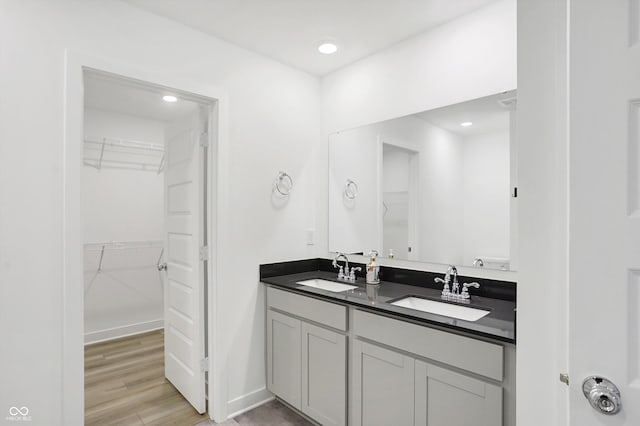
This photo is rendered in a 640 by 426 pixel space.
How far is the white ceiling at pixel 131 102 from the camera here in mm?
3178

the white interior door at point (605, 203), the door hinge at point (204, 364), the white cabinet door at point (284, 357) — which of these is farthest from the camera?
the door hinge at point (204, 364)

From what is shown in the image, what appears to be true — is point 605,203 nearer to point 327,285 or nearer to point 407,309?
point 407,309

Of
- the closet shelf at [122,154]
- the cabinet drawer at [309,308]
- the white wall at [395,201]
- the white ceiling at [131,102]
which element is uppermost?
the white ceiling at [131,102]

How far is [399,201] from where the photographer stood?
2414 mm

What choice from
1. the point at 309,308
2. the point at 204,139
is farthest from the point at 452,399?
the point at 204,139

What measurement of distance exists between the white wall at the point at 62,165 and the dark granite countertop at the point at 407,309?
0.30 m

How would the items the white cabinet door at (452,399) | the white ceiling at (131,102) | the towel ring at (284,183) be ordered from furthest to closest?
the white ceiling at (131,102) → the towel ring at (284,183) → the white cabinet door at (452,399)

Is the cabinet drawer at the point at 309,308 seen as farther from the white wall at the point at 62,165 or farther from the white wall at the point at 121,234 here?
the white wall at the point at 121,234

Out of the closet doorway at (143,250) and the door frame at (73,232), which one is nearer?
the door frame at (73,232)

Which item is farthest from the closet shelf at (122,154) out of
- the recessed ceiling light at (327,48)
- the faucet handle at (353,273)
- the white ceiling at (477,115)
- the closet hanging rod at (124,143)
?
the white ceiling at (477,115)

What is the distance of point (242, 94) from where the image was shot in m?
2.45

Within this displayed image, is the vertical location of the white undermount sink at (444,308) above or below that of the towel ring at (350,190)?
below

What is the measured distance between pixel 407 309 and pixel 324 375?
74cm
